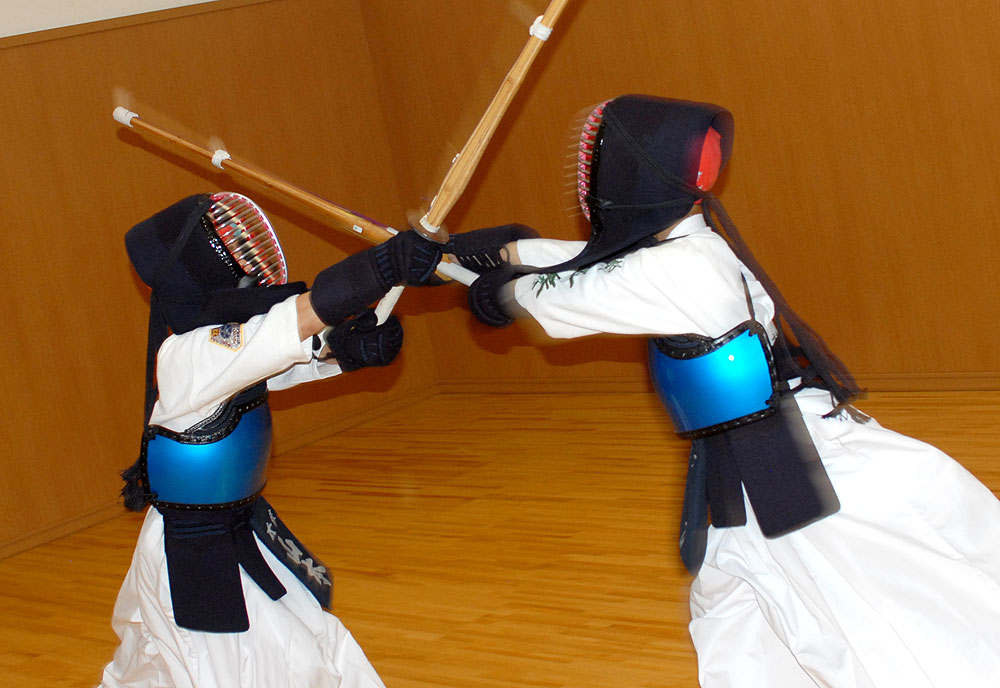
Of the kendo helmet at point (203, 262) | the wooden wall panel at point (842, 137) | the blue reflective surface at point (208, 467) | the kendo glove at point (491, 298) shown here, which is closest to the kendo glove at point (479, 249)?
the kendo glove at point (491, 298)

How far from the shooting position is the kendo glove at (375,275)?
2.00 metres

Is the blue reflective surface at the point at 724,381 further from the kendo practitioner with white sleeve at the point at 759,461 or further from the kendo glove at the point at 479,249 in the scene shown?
the kendo glove at the point at 479,249

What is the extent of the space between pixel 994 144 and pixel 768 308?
2.31 meters

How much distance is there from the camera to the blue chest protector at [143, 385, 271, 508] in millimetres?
2213

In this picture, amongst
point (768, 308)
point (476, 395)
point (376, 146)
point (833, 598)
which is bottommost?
point (476, 395)

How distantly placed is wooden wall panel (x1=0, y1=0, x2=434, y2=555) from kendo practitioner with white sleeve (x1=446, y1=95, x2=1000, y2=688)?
135 inches

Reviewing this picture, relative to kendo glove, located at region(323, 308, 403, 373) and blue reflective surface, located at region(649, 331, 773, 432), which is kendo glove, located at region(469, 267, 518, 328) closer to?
kendo glove, located at region(323, 308, 403, 373)

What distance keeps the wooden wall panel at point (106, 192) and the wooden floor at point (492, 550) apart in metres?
0.41

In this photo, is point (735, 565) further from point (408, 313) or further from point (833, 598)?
point (408, 313)

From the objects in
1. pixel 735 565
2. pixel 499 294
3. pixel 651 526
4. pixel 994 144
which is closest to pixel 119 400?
pixel 651 526

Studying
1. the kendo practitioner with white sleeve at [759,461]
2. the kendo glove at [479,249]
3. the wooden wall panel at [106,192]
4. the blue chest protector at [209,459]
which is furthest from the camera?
the wooden wall panel at [106,192]

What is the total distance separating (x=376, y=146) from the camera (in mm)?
6156

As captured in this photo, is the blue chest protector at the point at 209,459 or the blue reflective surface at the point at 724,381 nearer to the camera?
the blue reflective surface at the point at 724,381

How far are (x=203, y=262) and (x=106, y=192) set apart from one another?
322 cm
